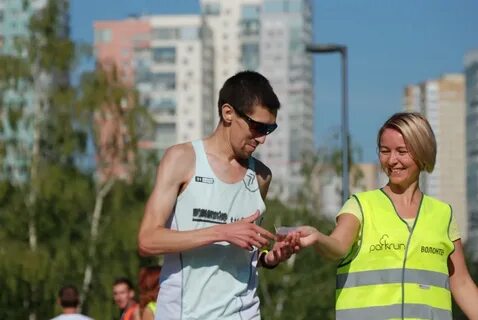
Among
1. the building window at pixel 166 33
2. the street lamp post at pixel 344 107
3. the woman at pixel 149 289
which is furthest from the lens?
the building window at pixel 166 33

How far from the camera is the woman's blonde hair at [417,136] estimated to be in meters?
7.08

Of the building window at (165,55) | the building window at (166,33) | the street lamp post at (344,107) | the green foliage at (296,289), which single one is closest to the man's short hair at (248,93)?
Answer: the street lamp post at (344,107)

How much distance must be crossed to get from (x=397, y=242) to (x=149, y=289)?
224 inches

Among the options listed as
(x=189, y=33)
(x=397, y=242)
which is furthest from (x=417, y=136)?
(x=189, y=33)

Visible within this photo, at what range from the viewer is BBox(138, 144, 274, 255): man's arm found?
6793 millimetres

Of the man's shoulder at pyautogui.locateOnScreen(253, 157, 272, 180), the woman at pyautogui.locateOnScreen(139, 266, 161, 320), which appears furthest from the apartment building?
the man's shoulder at pyautogui.locateOnScreen(253, 157, 272, 180)

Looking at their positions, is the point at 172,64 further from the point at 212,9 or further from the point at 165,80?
the point at 212,9

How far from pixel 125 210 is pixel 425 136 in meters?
49.1

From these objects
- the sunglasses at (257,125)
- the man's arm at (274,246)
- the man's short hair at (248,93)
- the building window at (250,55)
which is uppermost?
the man's short hair at (248,93)

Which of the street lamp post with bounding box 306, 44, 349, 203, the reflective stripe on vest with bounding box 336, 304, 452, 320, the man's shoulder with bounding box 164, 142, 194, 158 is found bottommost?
the street lamp post with bounding box 306, 44, 349, 203

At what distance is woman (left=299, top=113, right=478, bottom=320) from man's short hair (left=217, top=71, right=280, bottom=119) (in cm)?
55

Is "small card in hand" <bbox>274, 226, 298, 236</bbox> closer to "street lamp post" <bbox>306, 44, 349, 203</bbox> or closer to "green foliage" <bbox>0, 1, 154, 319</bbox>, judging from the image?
"street lamp post" <bbox>306, 44, 349, 203</bbox>

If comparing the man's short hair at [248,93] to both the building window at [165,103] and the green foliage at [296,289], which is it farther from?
the building window at [165,103]

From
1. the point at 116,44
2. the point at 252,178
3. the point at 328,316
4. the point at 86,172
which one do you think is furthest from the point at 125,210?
the point at 116,44
